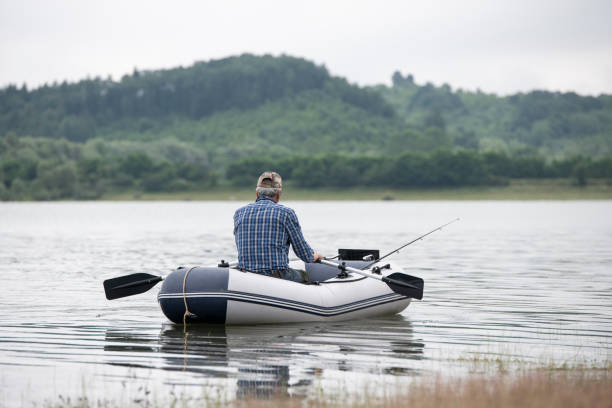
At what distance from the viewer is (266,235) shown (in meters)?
9.92

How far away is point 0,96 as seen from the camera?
18625cm

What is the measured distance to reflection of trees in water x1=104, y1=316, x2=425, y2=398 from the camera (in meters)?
7.46

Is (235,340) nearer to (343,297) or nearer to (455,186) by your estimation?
(343,297)

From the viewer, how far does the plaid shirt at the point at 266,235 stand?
9.90m

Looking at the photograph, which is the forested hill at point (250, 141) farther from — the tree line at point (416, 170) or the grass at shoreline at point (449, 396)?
the grass at shoreline at point (449, 396)

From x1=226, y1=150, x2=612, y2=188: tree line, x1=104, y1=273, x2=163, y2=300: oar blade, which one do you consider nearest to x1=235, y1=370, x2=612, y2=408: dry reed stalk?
x1=104, y1=273, x2=163, y2=300: oar blade

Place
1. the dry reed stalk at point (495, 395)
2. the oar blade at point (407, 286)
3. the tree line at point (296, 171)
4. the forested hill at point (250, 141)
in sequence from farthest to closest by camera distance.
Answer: the forested hill at point (250, 141) < the tree line at point (296, 171) < the oar blade at point (407, 286) < the dry reed stalk at point (495, 395)

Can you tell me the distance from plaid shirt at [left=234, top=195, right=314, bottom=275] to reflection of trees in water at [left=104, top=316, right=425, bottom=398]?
2.54 feet

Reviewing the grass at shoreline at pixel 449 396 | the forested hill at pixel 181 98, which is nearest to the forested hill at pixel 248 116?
the forested hill at pixel 181 98

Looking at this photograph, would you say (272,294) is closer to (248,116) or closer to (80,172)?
(80,172)

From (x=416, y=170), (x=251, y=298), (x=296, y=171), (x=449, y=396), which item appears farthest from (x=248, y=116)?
(x=449, y=396)

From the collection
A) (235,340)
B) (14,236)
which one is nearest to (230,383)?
(235,340)

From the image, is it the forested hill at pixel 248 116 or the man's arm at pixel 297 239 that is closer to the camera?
the man's arm at pixel 297 239

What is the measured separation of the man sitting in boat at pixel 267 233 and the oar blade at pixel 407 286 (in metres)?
1.03
